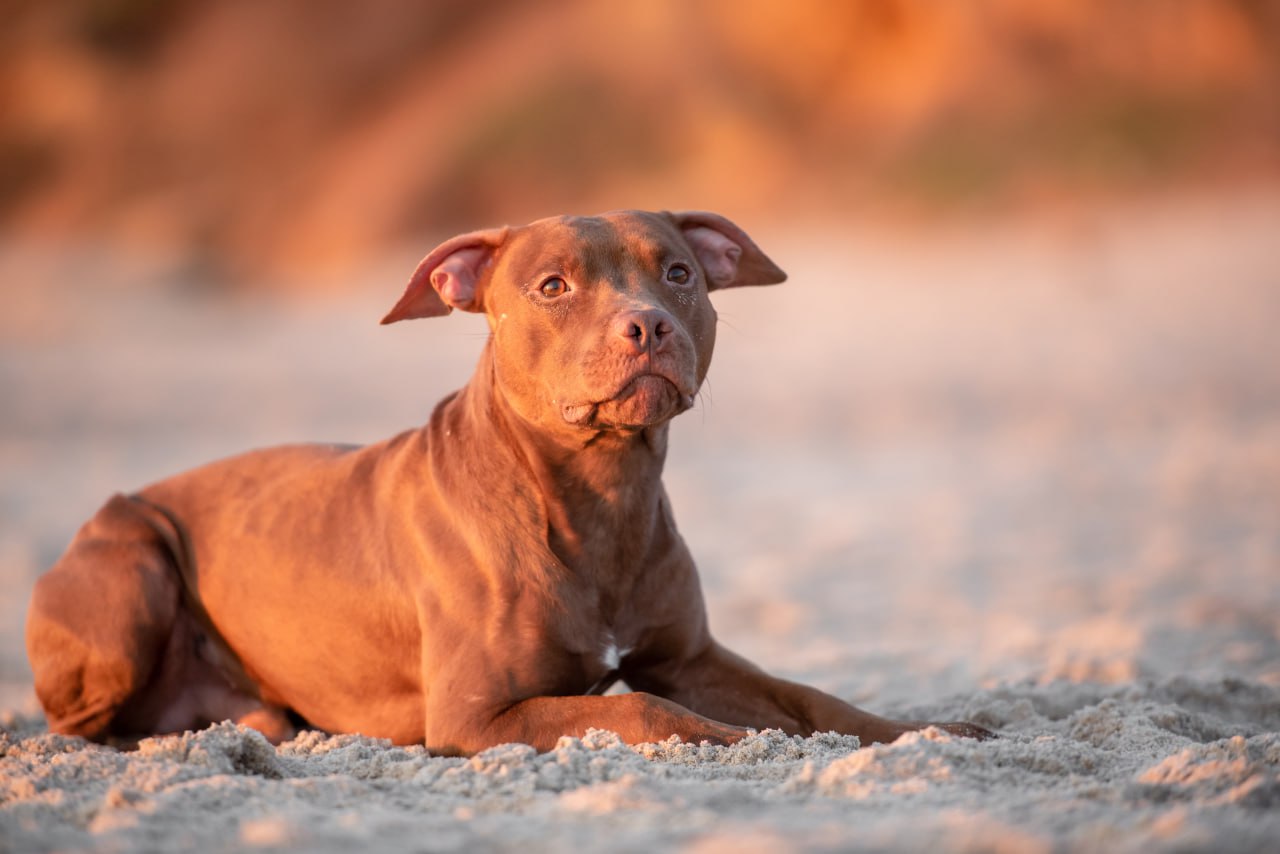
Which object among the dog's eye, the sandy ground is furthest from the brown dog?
the sandy ground

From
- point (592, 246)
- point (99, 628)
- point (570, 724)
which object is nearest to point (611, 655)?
point (570, 724)

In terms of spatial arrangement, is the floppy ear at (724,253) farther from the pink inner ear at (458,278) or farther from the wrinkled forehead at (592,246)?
the pink inner ear at (458,278)

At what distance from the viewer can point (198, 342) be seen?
23.4 metres

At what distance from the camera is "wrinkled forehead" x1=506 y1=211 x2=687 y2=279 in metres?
4.38

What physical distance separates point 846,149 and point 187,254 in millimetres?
12918

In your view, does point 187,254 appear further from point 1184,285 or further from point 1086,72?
point 1184,285

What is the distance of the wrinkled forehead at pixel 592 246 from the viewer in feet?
14.4

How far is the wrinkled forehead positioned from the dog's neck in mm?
444

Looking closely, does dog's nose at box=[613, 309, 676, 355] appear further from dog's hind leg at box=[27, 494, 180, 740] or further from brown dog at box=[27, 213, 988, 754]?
dog's hind leg at box=[27, 494, 180, 740]

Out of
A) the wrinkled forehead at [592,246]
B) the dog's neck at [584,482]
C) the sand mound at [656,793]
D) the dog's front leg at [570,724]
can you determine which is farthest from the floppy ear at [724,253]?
the sand mound at [656,793]

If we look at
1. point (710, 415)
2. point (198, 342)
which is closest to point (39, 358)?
point (198, 342)

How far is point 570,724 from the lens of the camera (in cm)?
395

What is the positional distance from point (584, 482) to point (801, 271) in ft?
52.7

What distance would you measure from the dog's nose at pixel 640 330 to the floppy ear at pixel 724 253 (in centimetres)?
80
